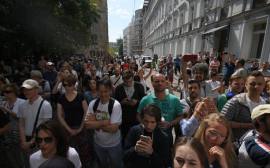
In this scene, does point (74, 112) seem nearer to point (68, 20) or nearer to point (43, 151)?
point (43, 151)

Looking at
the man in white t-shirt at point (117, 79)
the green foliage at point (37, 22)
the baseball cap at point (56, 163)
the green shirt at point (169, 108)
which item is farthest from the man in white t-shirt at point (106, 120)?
the green foliage at point (37, 22)

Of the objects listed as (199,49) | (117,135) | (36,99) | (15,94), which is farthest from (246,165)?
(199,49)

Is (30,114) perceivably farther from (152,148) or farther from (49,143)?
(152,148)

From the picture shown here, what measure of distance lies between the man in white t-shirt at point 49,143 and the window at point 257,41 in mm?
10986

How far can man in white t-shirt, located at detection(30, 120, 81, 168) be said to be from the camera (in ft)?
5.12

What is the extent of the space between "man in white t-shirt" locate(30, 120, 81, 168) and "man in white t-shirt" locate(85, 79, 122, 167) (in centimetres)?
68

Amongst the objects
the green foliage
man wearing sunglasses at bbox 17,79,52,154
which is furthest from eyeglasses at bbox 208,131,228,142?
the green foliage

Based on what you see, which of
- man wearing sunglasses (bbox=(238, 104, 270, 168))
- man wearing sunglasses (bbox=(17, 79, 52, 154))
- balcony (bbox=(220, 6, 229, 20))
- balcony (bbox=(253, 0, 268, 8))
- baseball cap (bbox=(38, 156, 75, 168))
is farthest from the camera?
balcony (bbox=(220, 6, 229, 20))

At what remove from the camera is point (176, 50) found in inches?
848

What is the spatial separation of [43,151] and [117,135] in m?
1.23

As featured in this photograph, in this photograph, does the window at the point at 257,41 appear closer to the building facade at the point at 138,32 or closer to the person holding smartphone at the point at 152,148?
the person holding smartphone at the point at 152,148

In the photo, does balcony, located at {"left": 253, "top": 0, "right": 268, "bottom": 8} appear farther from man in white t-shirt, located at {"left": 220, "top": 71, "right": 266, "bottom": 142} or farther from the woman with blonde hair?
the woman with blonde hair

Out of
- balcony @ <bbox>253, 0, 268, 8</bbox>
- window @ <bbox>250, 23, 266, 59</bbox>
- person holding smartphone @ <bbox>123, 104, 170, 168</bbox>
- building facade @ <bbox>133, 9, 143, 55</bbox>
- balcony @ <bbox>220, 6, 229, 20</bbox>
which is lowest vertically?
person holding smartphone @ <bbox>123, 104, 170, 168</bbox>

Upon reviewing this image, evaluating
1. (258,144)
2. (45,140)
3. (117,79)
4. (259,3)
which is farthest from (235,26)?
(45,140)
